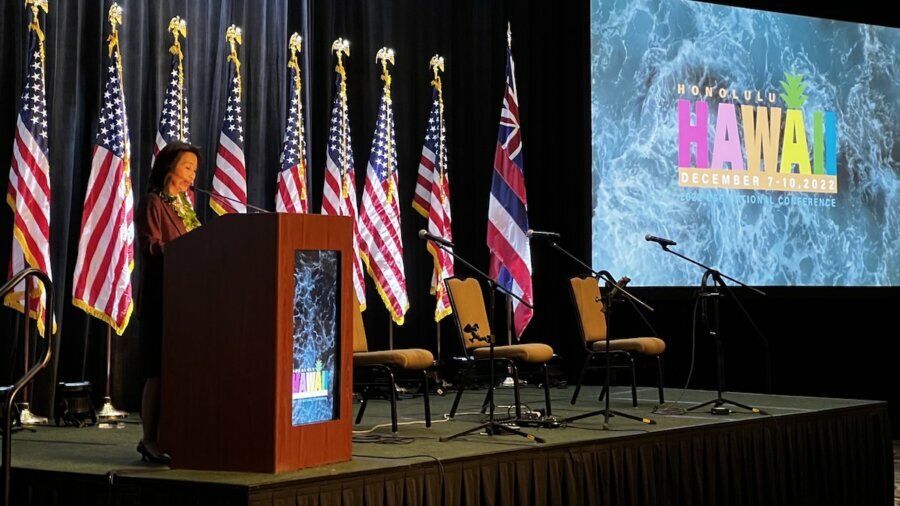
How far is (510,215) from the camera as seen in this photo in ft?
29.0

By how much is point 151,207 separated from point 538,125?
5.71 m

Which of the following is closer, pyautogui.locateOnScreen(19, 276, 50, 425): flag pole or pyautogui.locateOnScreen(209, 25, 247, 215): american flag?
pyautogui.locateOnScreen(19, 276, 50, 425): flag pole

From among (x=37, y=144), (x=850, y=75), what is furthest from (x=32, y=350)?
(x=850, y=75)

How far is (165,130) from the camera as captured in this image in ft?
23.0

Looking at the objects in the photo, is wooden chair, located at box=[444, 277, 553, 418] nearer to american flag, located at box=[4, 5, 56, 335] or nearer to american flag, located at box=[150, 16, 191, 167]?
american flag, located at box=[150, 16, 191, 167]

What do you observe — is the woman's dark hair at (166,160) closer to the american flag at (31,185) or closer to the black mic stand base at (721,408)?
the american flag at (31,185)

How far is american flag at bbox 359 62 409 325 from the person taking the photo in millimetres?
8195

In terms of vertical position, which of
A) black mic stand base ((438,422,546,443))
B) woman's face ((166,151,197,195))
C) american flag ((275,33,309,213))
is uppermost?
american flag ((275,33,309,213))

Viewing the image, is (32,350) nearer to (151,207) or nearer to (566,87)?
(151,207)

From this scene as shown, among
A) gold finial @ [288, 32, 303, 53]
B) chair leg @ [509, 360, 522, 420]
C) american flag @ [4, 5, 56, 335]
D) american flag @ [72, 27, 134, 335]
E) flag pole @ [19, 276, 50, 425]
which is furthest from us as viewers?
gold finial @ [288, 32, 303, 53]

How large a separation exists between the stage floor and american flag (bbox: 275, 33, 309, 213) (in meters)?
1.51

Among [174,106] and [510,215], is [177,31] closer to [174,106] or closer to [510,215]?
[174,106]

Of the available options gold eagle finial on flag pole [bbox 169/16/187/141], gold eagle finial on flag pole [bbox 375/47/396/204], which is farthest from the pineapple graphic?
gold eagle finial on flag pole [bbox 169/16/187/141]

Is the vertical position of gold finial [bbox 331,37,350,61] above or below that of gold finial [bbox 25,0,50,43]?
above
